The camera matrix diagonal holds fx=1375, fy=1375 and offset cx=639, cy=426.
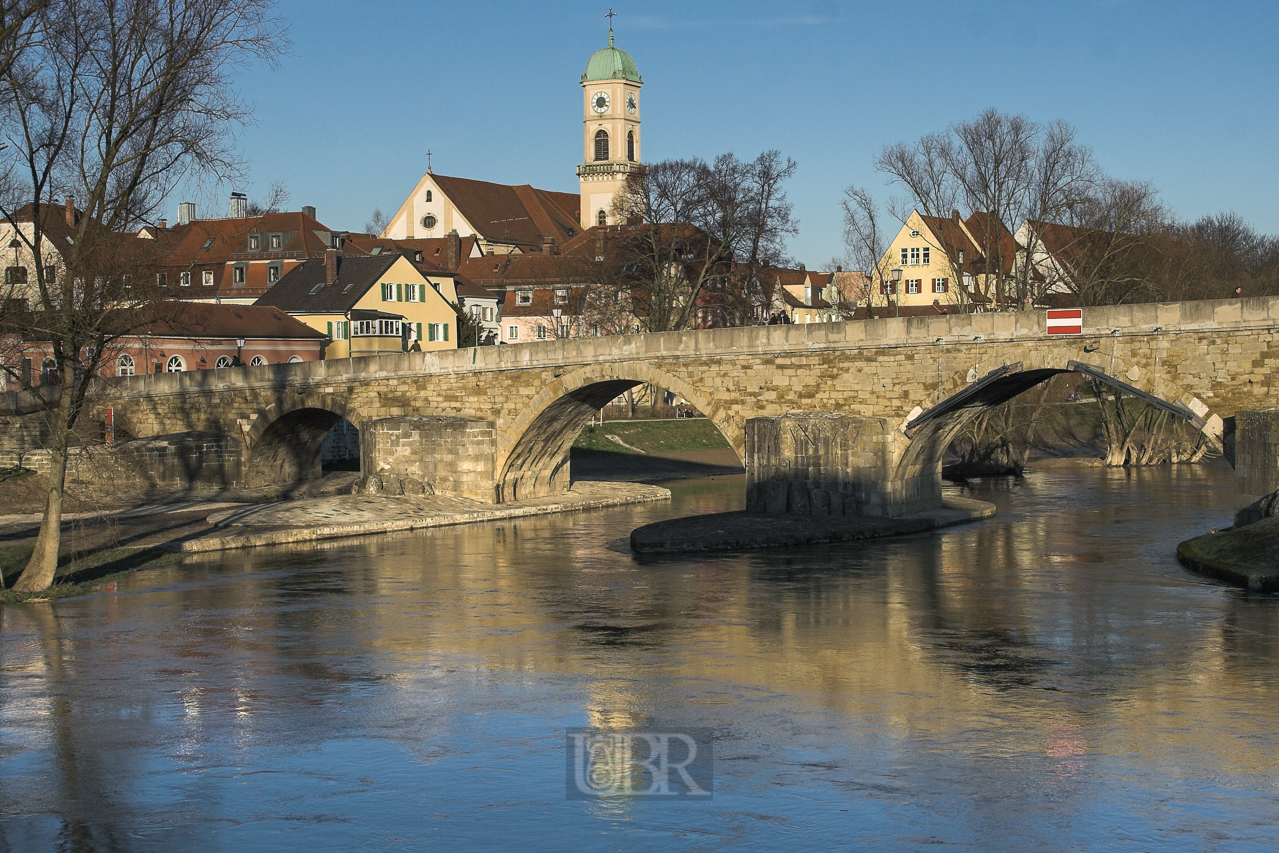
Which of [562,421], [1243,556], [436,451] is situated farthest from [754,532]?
[436,451]

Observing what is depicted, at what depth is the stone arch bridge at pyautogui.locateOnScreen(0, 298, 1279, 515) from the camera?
24.3m

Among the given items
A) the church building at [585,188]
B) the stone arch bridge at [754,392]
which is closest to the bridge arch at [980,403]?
the stone arch bridge at [754,392]

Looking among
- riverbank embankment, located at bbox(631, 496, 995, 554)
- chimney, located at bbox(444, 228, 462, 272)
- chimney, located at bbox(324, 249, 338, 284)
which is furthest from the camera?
chimney, located at bbox(444, 228, 462, 272)

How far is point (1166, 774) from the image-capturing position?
10.9m

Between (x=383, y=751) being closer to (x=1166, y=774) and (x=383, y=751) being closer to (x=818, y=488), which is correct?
(x=1166, y=774)

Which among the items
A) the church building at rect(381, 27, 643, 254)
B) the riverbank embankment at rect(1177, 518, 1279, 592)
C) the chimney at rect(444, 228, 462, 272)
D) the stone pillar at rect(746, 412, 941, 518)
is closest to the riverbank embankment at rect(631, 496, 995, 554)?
the stone pillar at rect(746, 412, 941, 518)

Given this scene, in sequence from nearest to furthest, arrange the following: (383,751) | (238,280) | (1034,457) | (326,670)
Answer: (383,751) < (326,670) < (1034,457) < (238,280)

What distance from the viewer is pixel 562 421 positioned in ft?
118

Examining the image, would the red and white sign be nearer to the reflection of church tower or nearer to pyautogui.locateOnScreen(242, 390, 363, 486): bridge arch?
pyautogui.locateOnScreen(242, 390, 363, 486): bridge arch

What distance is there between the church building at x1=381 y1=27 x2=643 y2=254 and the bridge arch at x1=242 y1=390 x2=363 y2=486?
47097 millimetres

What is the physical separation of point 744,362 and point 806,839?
2094cm

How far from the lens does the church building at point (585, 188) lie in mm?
90500

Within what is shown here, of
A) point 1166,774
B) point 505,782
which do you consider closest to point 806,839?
point 505,782

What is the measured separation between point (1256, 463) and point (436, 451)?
1953 cm
